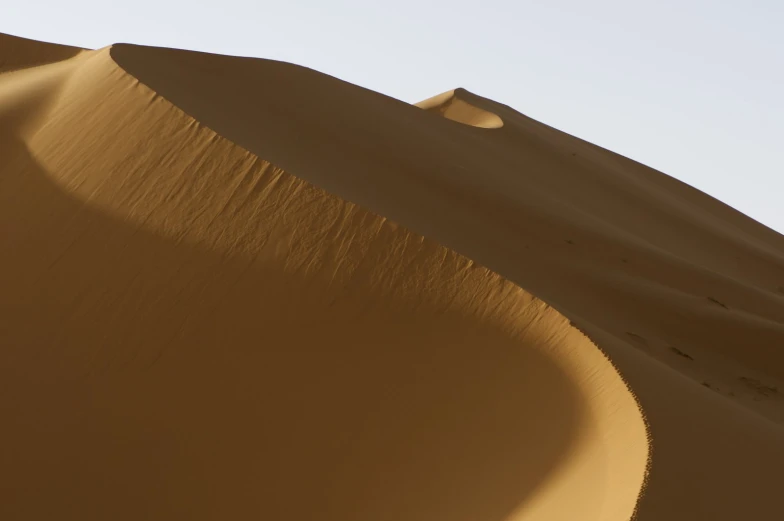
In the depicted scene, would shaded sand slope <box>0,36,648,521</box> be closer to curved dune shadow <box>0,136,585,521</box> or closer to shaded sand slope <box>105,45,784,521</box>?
curved dune shadow <box>0,136,585,521</box>

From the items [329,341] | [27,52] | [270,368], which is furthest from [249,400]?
[27,52]

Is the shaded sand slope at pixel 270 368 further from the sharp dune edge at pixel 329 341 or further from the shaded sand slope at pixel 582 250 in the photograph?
the shaded sand slope at pixel 582 250

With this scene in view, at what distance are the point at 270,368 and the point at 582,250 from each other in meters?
3.64

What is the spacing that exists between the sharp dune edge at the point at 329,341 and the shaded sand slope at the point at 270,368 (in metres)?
0.02

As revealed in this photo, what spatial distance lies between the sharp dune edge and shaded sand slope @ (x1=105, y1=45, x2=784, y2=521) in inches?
1.3

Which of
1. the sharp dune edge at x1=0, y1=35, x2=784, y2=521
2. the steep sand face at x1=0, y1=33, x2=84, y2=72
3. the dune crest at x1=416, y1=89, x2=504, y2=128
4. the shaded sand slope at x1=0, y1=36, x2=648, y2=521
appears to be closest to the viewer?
the sharp dune edge at x1=0, y1=35, x2=784, y2=521

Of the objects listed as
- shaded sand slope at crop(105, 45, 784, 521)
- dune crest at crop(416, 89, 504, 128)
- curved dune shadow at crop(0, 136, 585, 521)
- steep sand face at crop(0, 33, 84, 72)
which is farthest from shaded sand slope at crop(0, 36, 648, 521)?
dune crest at crop(416, 89, 504, 128)

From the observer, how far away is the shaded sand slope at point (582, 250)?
215 inches

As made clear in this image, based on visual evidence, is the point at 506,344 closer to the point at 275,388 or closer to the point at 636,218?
the point at 275,388

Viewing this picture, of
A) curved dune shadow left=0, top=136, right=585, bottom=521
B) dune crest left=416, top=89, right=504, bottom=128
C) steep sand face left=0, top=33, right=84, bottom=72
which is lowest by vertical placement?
curved dune shadow left=0, top=136, right=585, bottom=521

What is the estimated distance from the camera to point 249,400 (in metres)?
6.44

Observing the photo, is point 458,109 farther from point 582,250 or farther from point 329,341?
point 329,341

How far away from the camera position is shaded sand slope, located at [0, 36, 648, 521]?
578cm

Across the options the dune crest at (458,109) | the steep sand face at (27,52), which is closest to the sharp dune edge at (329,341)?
the steep sand face at (27,52)
